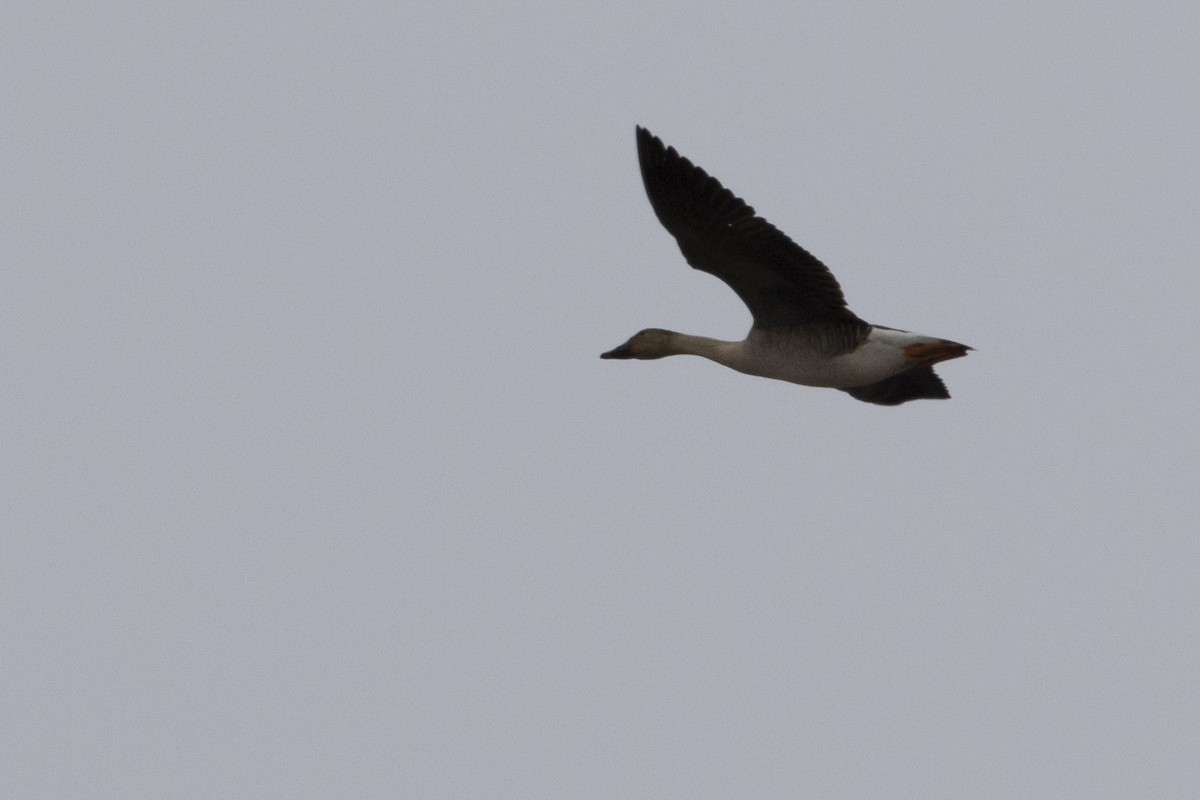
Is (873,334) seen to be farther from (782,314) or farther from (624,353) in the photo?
(624,353)

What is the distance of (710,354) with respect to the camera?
525 inches

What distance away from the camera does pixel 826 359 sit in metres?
12.8

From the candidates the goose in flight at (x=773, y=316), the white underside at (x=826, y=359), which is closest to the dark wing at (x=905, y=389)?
the goose in flight at (x=773, y=316)

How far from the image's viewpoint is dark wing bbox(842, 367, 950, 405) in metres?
13.8

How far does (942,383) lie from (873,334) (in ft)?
4.38

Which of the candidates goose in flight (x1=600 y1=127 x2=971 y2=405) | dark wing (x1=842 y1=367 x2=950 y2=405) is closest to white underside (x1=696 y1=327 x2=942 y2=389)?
goose in flight (x1=600 y1=127 x2=971 y2=405)

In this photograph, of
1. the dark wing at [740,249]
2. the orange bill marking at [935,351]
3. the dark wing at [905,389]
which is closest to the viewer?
the dark wing at [740,249]

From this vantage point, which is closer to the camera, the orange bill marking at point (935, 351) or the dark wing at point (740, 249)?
the dark wing at point (740, 249)

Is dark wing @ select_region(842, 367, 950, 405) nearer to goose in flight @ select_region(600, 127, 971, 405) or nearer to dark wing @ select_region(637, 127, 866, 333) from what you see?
goose in flight @ select_region(600, 127, 971, 405)

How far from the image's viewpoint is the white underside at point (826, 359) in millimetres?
12758

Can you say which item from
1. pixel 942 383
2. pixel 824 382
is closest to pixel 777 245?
pixel 824 382

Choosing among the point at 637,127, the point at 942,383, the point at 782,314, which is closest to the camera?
the point at 637,127

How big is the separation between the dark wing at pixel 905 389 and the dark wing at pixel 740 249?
1193 millimetres

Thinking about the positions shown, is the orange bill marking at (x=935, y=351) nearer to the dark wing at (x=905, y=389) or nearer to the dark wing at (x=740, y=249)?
the dark wing at (x=740, y=249)
